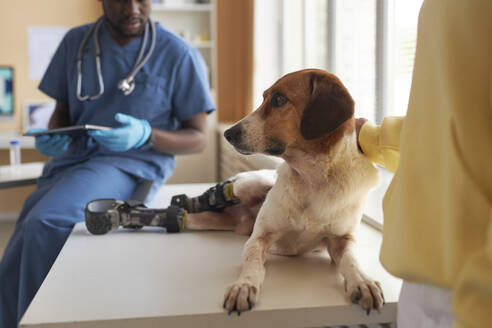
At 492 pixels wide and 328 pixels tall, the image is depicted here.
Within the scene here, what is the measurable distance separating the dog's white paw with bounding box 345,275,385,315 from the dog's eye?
35 cm

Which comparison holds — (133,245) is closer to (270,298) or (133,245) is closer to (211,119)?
(270,298)

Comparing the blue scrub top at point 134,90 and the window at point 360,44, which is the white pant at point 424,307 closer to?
the window at point 360,44

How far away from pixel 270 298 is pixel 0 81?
392 cm

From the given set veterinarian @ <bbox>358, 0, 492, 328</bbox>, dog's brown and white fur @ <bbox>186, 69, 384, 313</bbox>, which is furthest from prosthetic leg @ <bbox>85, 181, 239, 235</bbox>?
veterinarian @ <bbox>358, 0, 492, 328</bbox>

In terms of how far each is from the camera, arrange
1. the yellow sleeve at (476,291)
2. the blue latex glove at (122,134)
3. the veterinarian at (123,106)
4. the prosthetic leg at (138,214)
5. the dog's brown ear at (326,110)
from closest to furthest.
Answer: the yellow sleeve at (476,291) < the dog's brown ear at (326,110) < the prosthetic leg at (138,214) < the blue latex glove at (122,134) < the veterinarian at (123,106)

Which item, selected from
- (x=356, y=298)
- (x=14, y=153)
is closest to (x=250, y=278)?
(x=356, y=298)

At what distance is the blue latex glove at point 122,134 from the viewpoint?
1.47 meters

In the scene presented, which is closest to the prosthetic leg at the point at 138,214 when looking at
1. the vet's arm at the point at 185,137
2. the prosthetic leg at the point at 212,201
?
the prosthetic leg at the point at 212,201

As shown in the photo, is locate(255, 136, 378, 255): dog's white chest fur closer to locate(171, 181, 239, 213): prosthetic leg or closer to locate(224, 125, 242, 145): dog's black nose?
locate(224, 125, 242, 145): dog's black nose

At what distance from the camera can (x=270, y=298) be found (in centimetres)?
77

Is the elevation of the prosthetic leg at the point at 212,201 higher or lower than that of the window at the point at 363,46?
lower

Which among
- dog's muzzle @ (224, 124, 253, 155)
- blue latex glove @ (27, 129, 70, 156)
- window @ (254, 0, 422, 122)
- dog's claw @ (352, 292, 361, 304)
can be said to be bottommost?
dog's claw @ (352, 292, 361, 304)

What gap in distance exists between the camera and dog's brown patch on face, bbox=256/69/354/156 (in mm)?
830

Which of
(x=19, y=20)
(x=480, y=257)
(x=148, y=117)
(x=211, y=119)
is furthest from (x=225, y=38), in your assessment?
(x=480, y=257)
